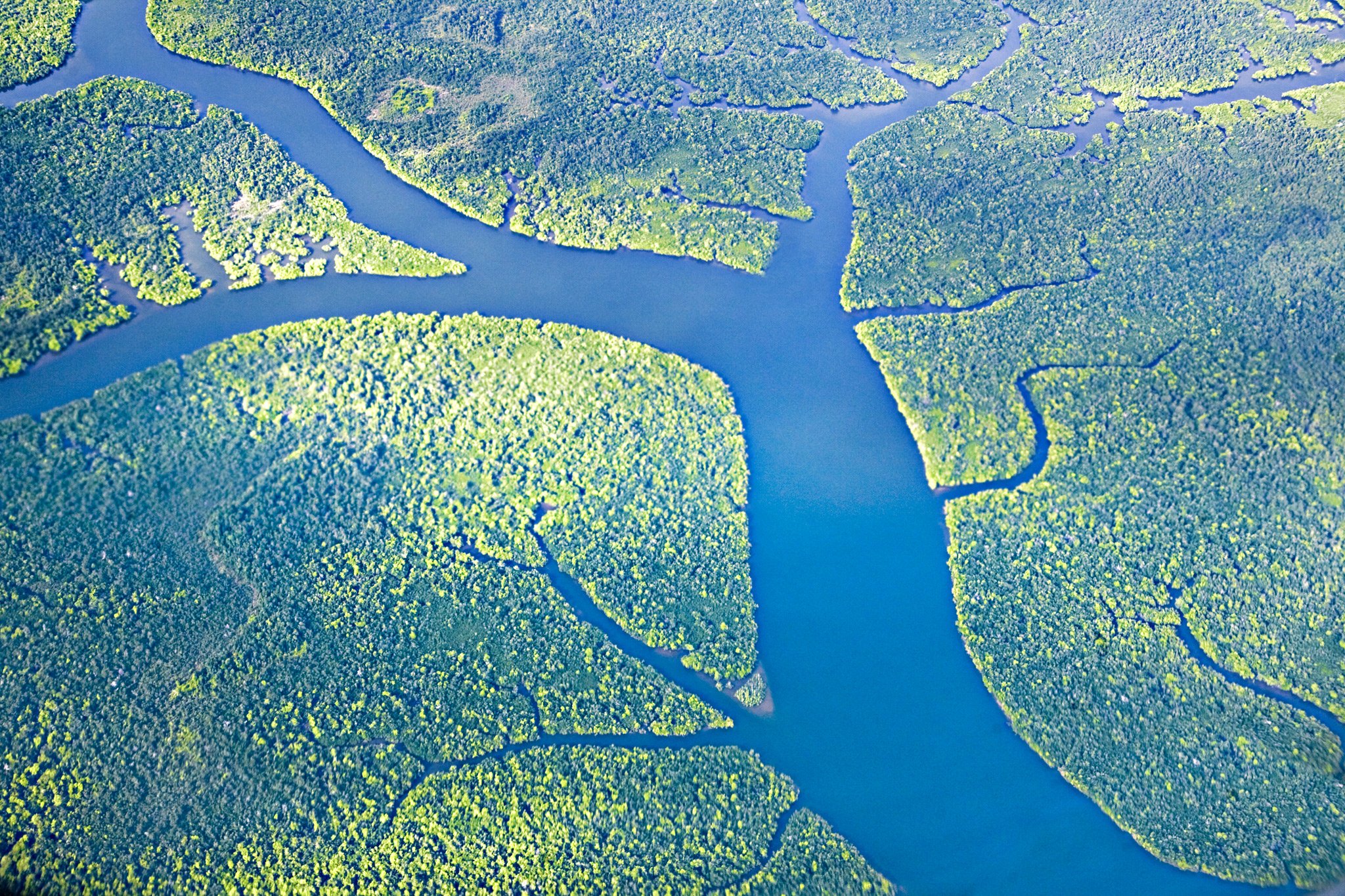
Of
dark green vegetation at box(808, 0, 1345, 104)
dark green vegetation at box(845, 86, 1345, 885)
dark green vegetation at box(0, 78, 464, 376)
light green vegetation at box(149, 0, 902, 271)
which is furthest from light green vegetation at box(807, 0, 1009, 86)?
dark green vegetation at box(0, 78, 464, 376)

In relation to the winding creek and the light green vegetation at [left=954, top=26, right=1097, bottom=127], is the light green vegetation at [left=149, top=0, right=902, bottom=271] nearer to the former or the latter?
the winding creek

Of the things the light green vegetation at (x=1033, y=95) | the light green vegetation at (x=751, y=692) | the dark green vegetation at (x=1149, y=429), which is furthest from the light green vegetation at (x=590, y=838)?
the light green vegetation at (x=1033, y=95)

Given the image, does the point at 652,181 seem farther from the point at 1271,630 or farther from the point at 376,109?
the point at 1271,630

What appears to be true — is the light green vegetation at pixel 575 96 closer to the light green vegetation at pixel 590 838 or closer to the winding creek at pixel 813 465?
the winding creek at pixel 813 465

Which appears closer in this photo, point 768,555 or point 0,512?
point 0,512

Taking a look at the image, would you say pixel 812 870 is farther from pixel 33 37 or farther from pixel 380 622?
pixel 33 37

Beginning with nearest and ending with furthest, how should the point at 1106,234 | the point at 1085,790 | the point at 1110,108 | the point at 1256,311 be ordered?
the point at 1085,790 → the point at 1256,311 → the point at 1106,234 → the point at 1110,108

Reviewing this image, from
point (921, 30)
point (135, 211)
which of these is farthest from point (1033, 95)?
point (135, 211)

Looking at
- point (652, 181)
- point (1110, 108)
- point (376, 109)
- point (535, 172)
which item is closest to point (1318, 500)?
point (1110, 108)
